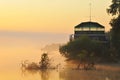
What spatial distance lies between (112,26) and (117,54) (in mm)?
12062

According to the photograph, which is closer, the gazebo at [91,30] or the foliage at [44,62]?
the foliage at [44,62]

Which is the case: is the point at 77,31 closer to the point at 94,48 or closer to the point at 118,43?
the point at 94,48

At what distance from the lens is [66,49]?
83.9 meters

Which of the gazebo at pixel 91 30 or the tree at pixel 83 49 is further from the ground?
the gazebo at pixel 91 30

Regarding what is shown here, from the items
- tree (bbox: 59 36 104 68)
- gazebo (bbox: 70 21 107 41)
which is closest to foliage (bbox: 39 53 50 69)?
tree (bbox: 59 36 104 68)

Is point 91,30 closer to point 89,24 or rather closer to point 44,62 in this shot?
point 89,24

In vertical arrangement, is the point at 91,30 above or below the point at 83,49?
above

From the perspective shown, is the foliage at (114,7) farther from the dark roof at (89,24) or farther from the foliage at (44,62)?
the dark roof at (89,24)

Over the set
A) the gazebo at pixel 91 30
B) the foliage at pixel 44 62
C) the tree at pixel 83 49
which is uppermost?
the gazebo at pixel 91 30

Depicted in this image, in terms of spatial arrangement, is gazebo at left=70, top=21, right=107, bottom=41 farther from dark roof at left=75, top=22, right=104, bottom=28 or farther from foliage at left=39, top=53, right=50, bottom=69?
foliage at left=39, top=53, right=50, bottom=69

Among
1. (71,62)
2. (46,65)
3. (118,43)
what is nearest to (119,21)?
(118,43)

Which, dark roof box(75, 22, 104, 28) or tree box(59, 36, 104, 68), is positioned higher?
dark roof box(75, 22, 104, 28)

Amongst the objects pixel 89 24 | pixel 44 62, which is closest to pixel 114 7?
pixel 44 62

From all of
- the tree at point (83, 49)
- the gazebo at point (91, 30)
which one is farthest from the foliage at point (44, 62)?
the gazebo at point (91, 30)
